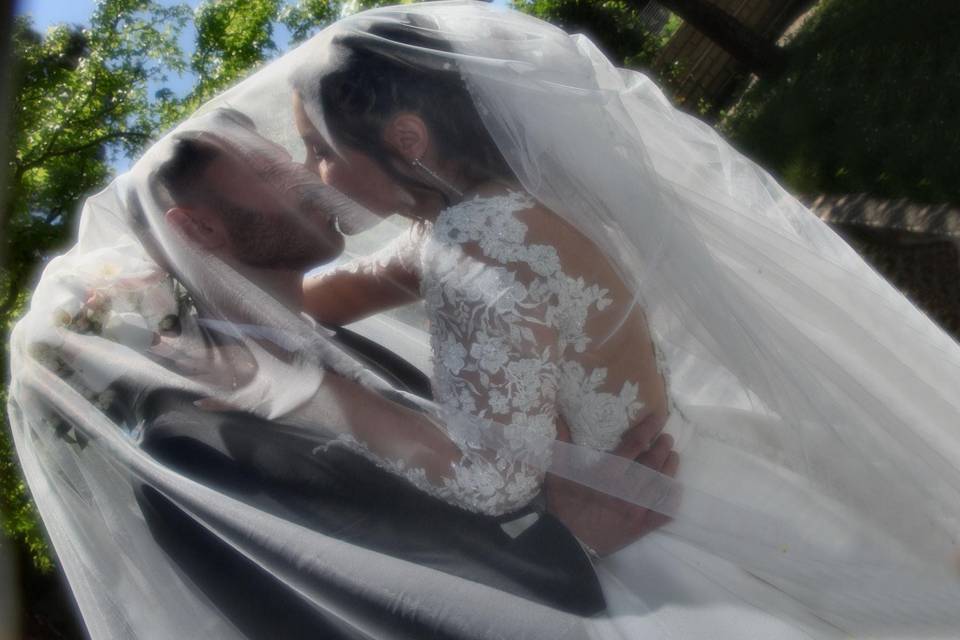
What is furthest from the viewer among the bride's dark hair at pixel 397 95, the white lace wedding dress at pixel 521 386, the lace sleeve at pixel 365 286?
the lace sleeve at pixel 365 286

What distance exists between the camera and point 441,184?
6.20 feet

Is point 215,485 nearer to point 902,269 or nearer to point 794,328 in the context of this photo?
point 794,328

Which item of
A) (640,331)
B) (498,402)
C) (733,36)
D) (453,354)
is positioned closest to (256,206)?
(453,354)

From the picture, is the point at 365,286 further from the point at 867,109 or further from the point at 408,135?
the point at 867,109

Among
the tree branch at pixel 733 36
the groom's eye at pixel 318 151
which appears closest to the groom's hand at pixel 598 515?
the groom's eye at pixel 318 151

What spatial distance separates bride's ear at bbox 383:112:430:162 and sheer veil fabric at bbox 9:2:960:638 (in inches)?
4.5

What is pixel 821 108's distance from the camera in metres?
6.79

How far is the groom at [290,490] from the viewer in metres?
1.77

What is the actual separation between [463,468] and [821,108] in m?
5.83

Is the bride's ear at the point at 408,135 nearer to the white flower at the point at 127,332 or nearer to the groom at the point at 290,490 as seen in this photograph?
the groom at the point at 290,490

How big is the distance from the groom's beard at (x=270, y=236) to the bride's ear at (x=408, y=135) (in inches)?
8.5

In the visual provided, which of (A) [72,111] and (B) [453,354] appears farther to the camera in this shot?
(A) [72,111]

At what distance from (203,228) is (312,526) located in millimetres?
614

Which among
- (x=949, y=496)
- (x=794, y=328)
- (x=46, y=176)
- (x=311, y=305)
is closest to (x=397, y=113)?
(x=311, y=305)
